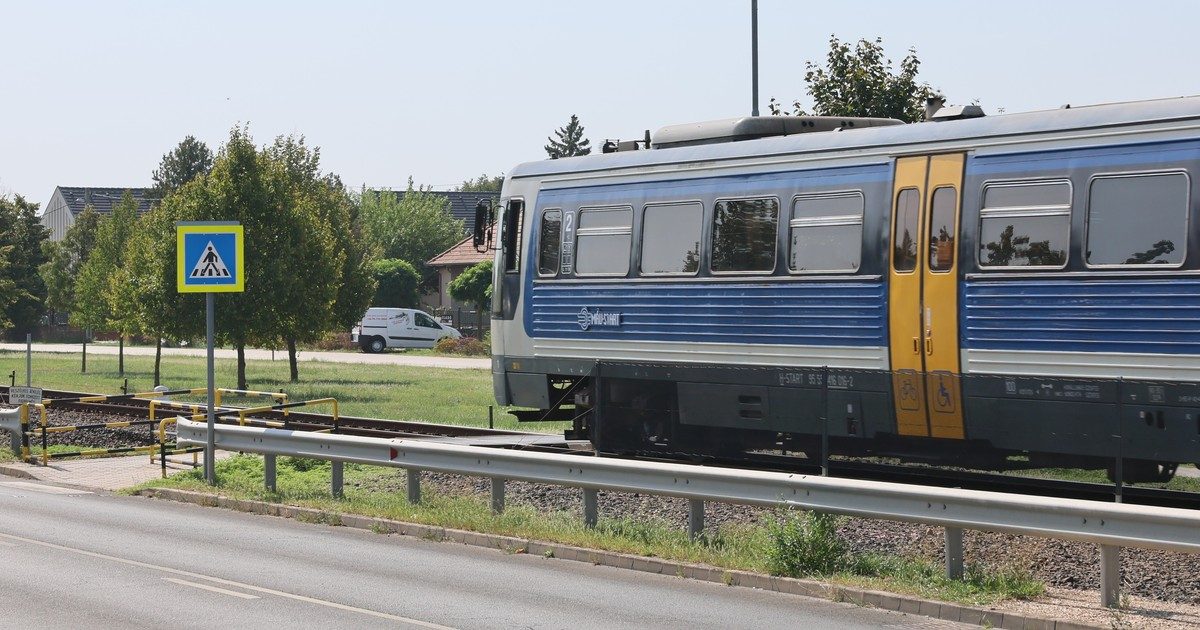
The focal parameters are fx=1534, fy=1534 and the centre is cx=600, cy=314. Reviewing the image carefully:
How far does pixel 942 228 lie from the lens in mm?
14695

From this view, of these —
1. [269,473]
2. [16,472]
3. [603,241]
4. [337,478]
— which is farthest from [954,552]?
[16,472]

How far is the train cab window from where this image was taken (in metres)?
19.2

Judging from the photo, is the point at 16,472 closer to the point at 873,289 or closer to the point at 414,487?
the point at 414,487

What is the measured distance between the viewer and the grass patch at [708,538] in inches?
420

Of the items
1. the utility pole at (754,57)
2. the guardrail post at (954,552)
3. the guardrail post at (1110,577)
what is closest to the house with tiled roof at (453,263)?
the utility pole at (754,57)

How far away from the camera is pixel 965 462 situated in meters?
14.9

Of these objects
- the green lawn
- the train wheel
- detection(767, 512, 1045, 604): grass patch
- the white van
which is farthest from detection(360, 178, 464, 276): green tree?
detection(767, 512, 1045, 604): grass patch

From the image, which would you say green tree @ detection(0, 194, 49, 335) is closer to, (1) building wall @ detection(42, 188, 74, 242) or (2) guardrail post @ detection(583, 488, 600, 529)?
(1) building wall @ detection(42, 188, 74, 242)

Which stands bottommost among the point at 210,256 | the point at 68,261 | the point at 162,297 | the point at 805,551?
the point at 805,551

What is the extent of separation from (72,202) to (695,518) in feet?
372

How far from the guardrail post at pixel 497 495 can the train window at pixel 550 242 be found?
15.2ft

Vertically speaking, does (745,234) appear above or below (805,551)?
above

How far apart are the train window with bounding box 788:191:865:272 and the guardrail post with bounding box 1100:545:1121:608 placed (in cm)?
571

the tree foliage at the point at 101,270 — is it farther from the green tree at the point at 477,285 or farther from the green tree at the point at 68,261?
the green tree at the point at 477,285
